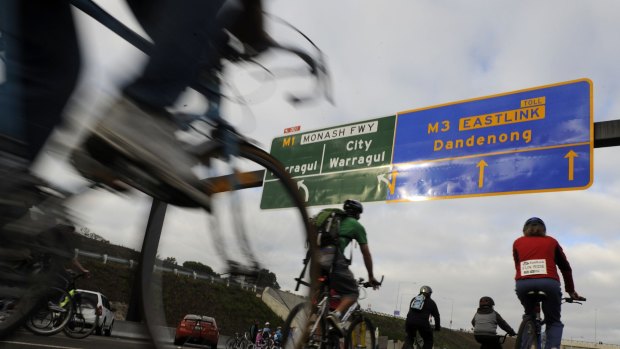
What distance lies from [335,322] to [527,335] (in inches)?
78.3

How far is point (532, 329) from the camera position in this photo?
5.32 metres

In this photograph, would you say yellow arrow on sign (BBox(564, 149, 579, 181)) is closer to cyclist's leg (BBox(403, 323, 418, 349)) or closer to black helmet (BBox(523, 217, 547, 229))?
black helmet (BBox(523, 217, 547, 229))

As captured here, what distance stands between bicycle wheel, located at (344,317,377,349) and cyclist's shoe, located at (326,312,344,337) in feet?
0.80

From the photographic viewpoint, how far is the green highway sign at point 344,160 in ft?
35.8

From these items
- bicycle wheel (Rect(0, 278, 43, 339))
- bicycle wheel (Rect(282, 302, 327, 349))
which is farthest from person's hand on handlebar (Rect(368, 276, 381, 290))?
bicycle wheel (Rect(0, 278, 43, 339))

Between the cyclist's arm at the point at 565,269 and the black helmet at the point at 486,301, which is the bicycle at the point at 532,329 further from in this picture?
the black helmet at the point at 486,301

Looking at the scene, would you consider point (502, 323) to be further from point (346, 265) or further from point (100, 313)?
point (100, 313)

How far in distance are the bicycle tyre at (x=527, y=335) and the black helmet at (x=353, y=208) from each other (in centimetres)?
196

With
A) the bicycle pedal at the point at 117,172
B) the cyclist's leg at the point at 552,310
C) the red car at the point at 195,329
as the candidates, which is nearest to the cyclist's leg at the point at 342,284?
the cyclist's leg at the point at 552,310

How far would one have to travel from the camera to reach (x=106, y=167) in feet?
5.35

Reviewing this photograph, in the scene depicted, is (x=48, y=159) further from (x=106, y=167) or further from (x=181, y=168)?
(x=181, y=168)

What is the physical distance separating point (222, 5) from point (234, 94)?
1.23 ft

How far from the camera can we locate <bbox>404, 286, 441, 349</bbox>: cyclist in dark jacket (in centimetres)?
873

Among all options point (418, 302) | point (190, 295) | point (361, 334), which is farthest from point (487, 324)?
point (190, 295)
